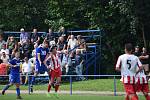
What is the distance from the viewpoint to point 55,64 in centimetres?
2273

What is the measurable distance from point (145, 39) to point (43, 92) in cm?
975

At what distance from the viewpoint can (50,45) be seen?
95.0 ft

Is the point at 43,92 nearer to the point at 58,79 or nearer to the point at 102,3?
the point at 58,79

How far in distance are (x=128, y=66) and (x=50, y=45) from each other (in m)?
13.1

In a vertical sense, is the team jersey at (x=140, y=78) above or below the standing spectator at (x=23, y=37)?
below

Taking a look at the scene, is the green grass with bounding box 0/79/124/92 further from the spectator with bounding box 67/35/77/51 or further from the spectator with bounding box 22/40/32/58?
the spectator with bounding box 22/40/32/58

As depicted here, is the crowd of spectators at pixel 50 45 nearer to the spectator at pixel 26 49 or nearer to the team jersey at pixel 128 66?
the spectator at pixel 26 49

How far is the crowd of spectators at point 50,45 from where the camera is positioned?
94.2ft

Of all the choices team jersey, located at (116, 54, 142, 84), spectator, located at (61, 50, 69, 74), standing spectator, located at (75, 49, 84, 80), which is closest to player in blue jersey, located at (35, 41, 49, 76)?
spectator, located at (61, 50, 69, 74)

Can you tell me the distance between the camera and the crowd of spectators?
28.7 metres

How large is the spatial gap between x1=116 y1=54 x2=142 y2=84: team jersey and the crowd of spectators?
12521 millimetres

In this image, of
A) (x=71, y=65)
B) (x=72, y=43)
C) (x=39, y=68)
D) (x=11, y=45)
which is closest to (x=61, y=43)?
(x=72, y=43)

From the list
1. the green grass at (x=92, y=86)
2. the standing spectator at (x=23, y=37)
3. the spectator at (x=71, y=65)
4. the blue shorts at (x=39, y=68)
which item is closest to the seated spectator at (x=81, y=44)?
the spectator at (x=71, y=65)

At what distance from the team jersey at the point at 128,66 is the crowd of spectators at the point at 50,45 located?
493 inches
